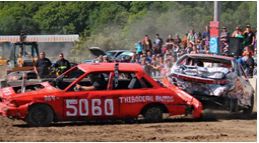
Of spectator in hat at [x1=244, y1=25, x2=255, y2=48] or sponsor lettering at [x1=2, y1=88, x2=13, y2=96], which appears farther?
spectator in hat at [x1=244, y1=25, x2=255, y2=48]

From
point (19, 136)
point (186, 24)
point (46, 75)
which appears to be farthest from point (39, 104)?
point (186, 24)

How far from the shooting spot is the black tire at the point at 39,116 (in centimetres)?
866

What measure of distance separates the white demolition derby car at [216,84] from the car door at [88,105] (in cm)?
220

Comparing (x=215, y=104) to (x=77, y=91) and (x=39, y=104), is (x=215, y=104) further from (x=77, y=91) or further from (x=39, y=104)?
(x=39, y=104)

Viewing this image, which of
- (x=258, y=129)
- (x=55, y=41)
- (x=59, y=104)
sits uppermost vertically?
(x=55, y=41)

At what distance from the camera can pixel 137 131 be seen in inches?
325

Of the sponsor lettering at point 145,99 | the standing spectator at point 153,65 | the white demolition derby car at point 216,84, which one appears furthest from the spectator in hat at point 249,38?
the sponsor lettering at point 145,99

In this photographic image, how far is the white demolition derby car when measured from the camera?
33.6ft

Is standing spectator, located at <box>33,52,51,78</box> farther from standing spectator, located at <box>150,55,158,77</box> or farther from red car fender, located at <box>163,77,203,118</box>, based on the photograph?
red car fender, located at <box>163,77,203,118</box>

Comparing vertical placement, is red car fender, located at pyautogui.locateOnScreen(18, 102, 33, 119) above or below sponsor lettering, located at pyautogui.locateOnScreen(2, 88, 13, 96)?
below

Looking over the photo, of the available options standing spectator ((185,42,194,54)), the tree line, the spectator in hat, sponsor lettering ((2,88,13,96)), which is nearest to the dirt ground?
sponsor lettering ((2,88,13,96))

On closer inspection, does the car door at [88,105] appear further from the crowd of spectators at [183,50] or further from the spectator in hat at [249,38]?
the spectator in hat at [249,38]

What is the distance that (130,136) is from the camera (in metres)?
7.75

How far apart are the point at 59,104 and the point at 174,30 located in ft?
95.0
